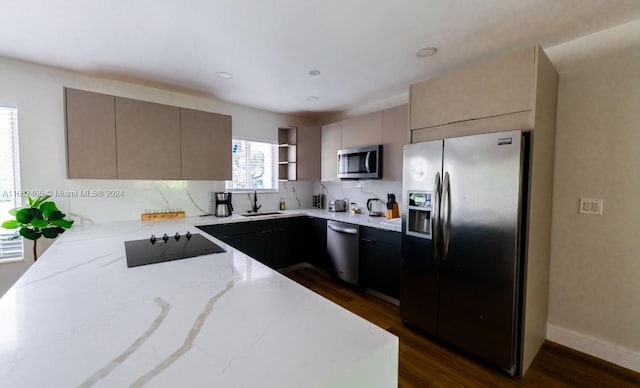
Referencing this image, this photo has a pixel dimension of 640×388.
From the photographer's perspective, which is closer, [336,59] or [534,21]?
[534,21]

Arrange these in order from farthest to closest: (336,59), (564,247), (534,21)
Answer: (336,59) → (564,247) → (534,21)

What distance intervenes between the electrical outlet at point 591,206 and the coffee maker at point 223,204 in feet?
11.3

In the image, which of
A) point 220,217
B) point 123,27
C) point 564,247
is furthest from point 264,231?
point 564,247

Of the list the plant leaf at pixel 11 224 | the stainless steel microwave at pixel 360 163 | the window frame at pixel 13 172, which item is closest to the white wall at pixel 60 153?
the window frame at pixel 13 172

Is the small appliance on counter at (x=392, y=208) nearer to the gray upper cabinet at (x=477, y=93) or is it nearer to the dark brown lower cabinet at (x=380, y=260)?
the dark brown lower cabinet at (x=380, y=260)

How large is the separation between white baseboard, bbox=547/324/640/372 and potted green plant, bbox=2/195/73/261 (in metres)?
4.31

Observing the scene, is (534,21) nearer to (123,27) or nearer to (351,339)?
(351,339)

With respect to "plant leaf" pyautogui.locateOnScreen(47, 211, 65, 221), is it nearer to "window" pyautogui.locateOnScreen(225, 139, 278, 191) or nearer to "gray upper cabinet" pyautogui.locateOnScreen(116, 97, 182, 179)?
"gray upper cabinet" pyautogui.locateOnScreen(116, 97, 182, 179)

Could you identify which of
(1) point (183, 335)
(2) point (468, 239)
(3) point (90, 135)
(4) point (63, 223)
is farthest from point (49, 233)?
(2) point (468, 239)

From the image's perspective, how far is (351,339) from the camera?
0.73 m

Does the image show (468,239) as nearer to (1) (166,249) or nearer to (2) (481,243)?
(2) (481,243)

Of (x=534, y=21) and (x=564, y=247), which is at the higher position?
(x=534, y=21)

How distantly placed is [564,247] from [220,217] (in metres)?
3.35

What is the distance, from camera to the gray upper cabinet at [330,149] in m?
3.70
